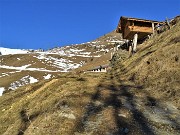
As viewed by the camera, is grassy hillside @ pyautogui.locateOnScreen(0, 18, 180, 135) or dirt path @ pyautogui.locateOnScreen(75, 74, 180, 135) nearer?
dirt path @ pyautogui.locateOnScreen(75, 74, 180, 135)

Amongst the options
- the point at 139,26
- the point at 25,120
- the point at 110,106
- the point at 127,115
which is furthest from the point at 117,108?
the point at 139,26

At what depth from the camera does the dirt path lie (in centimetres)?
1312

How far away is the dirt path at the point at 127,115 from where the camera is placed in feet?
43.1

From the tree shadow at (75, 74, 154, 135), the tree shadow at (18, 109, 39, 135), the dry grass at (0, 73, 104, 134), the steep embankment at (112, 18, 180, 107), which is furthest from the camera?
the steep embankment at (112, 18, 180, 107)

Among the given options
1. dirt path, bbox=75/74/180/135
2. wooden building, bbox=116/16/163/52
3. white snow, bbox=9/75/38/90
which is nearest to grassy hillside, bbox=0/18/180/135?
dirt path, bbox=75/74/180/135

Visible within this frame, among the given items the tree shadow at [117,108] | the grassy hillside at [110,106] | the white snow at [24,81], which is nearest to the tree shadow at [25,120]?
the grassy hillside at [110,106]

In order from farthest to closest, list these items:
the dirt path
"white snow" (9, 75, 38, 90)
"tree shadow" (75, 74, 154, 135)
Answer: "white snow" (9, 75, 38, 90) → "tree shadow" (75, 74, 154, 135) → the dirt path

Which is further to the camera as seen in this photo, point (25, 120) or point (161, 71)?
point (161, 71)

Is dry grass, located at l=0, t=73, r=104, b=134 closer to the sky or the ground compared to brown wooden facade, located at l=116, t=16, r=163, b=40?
closer to the ground

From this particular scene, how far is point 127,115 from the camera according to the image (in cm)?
1471

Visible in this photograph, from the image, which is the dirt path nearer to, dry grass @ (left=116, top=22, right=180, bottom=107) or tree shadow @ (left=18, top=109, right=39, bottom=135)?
dry grass @ (left=116, top=22, right=180, bottom=107)

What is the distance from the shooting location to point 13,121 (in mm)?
17000

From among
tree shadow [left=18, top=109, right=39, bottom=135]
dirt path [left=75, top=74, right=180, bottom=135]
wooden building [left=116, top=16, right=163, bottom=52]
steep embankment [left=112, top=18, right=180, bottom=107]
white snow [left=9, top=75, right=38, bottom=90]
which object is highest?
wooden building [left=116, top=16, right=163, bottom=52]

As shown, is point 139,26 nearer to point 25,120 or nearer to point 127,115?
point 127,115
